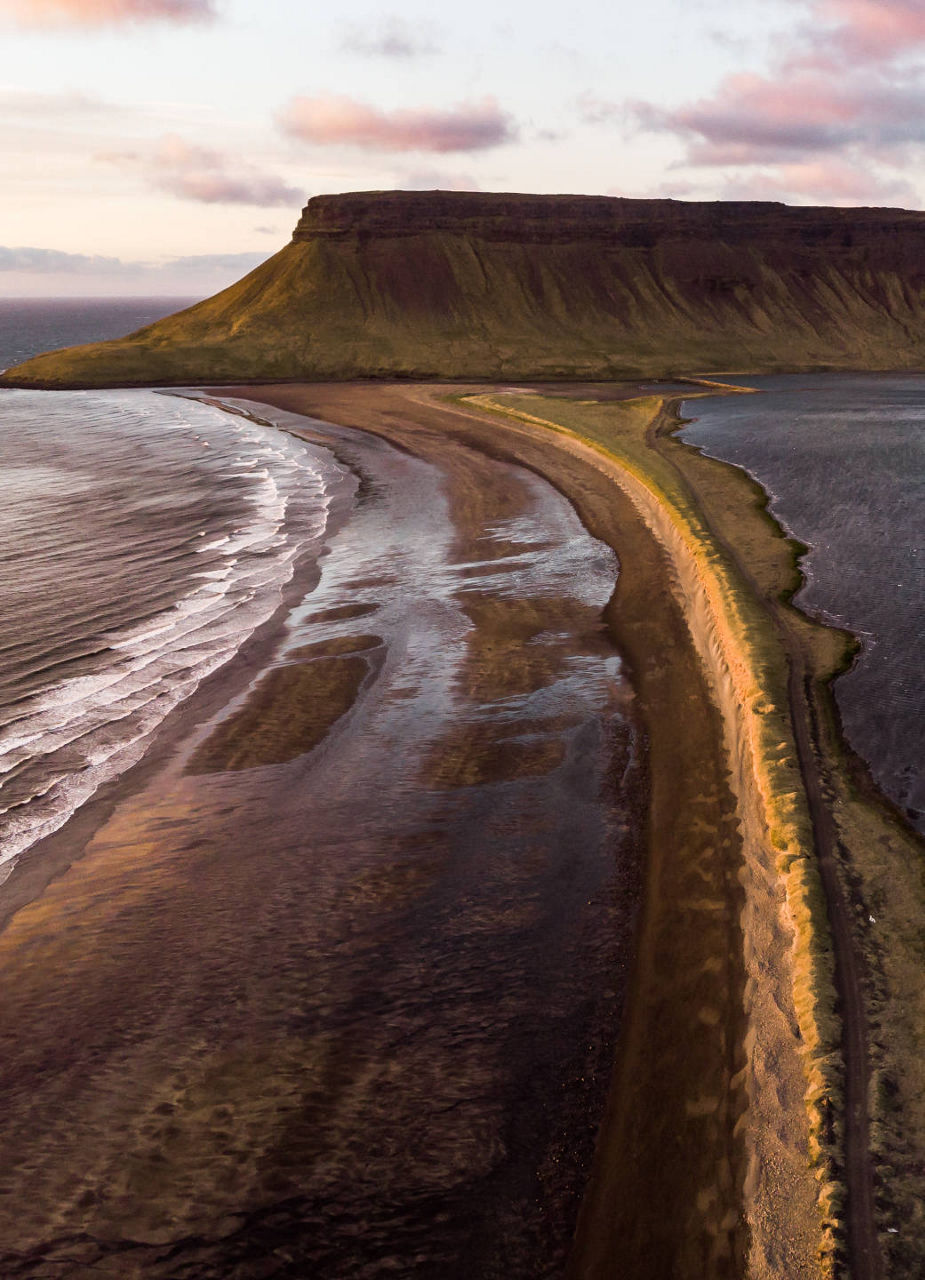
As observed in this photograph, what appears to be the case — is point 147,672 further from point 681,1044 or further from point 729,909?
point 681,1044

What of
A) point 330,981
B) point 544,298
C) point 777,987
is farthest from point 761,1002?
point 544,298

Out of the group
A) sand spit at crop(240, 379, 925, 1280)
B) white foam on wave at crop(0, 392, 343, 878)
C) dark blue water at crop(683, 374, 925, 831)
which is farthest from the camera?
dark blue water at crop(683, 374, 925, 831)

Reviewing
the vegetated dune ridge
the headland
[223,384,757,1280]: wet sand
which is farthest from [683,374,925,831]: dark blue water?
the vegetated dune ridge

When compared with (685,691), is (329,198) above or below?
above

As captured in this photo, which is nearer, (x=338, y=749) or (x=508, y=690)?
(x=338, y=749)

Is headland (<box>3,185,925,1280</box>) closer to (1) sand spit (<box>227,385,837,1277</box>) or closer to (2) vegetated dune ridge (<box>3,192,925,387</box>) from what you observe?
(1) sand spit (<box>227,385,837,1277</box>)

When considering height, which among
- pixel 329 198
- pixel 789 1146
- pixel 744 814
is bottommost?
pixel 789 1146

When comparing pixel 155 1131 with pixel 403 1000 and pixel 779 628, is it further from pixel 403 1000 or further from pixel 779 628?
pixel 779 628

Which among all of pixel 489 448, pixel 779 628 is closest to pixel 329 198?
pixel 489 448
